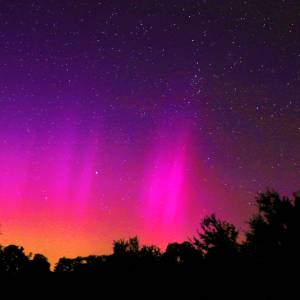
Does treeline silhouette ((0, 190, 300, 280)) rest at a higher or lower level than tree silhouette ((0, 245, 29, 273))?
lower

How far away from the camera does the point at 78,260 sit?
35.1 metres

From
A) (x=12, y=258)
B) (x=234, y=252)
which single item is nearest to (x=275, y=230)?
(x=234, y=252)

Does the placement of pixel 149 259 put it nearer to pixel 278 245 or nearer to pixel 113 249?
pixel 113 249

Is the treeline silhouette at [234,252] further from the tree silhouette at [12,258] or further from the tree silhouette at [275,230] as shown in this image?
the tree silhouette at [12,258]

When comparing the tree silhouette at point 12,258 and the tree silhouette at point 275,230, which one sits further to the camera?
the tree silhouette at point 12,258

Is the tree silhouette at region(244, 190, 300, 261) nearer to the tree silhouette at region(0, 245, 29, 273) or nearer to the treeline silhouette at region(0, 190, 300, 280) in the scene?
the treeline silhouette at region(0, 190, 300, 280)

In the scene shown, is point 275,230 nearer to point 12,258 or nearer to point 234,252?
point 234,252

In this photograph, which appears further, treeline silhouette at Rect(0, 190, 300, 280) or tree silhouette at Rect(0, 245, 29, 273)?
tree silhouette at Rect(0, 245, 29, 273)

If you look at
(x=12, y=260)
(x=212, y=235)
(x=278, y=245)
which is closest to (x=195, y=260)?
(x=212, y=235)

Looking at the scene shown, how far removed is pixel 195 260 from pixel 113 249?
1100 centimetres

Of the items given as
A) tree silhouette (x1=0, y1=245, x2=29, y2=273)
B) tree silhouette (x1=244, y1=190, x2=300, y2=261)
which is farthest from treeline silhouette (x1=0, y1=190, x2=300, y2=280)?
tree silhouette (x1=0, y1=245, x2=29, y2=273)

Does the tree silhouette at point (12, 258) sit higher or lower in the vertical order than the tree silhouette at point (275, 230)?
higher

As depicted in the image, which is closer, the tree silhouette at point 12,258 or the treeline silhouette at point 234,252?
the treeline silhouette at point 234,252

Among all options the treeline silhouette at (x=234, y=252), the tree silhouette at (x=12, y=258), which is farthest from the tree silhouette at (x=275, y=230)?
the tree silhouette at (x=12, y=258)
